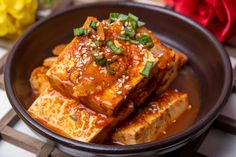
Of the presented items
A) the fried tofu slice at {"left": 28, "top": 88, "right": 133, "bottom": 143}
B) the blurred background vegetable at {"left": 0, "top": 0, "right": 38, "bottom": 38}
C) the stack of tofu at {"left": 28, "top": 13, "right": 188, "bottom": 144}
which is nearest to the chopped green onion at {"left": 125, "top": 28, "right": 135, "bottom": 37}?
the stack of tofu at {"left": 28, "top": 13, "right": 188, "bottom": 144}

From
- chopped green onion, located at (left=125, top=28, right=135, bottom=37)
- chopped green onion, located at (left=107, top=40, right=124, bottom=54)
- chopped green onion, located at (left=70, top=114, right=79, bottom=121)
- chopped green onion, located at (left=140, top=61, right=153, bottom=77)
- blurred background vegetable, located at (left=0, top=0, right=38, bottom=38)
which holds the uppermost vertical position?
chopped green onion, located at (left=125, top=28, right=135, bottom=37)

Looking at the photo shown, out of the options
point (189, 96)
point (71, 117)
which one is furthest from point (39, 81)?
point (189, 96)

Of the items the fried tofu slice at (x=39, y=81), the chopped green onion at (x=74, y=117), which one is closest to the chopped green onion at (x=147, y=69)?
the chopped green onion at (x=74, y=117)

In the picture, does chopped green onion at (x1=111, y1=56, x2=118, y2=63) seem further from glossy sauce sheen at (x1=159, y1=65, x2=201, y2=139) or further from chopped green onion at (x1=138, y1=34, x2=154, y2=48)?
glossy sauce sheen at (x1=159, y1=65, x2=201, y2=139)

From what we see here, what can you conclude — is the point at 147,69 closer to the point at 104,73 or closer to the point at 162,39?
the point at 104,73

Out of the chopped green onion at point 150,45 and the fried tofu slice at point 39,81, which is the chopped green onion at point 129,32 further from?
the fried tofu slice at point 39,81
